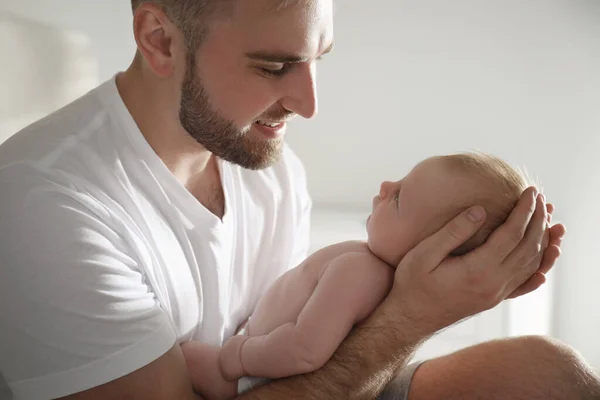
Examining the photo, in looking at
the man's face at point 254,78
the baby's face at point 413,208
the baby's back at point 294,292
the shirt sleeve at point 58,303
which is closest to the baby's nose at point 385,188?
the baby's face at point 413,208

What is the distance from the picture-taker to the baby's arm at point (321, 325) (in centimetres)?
127

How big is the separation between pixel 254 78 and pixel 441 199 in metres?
0.44

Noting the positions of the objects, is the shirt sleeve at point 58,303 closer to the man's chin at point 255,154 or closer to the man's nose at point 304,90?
the man's chin at point 255,154

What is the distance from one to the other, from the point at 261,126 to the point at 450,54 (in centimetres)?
108

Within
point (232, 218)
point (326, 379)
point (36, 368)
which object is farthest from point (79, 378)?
point (232, 218)

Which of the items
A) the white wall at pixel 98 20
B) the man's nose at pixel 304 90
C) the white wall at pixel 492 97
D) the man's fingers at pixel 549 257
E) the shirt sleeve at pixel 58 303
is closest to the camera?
the shirt sleeve at pixel 58 303

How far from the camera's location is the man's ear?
1.46m

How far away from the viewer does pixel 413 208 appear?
1.30 metres

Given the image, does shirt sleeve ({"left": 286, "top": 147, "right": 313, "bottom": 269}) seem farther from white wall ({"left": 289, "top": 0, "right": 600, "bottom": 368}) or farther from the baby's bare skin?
white wall ({"left": 289, "top": 0, "right": 600, "bottom": 368})

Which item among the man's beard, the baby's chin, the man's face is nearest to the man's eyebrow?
the man's face

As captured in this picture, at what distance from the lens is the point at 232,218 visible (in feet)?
5.23

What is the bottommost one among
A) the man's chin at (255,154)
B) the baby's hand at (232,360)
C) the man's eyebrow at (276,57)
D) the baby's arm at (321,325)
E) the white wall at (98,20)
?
the baby's hand at (232,360)

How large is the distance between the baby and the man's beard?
0.26m

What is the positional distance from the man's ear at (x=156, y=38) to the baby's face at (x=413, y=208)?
50cm
